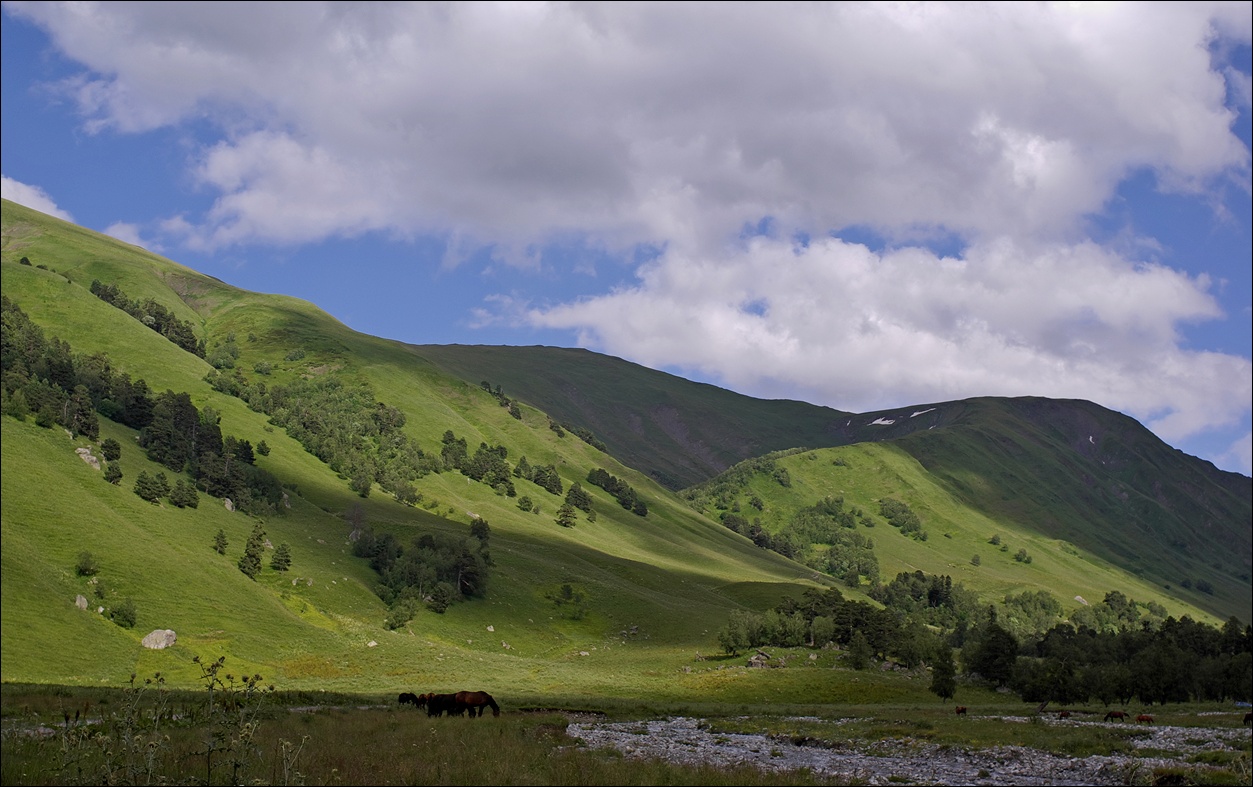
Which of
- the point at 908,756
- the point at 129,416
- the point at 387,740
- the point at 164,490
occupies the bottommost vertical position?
the point at 164,490

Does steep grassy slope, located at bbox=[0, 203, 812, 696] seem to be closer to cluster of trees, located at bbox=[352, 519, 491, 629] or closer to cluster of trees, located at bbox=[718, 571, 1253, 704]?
cluster of trees, located at bbox=[352, 519, 491, 629]

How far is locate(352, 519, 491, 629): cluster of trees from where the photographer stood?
5581 inches

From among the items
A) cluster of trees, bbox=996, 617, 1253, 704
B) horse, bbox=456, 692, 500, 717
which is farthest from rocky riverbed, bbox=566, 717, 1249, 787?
cluster of trees, bbox=996, 617, 1253, 704

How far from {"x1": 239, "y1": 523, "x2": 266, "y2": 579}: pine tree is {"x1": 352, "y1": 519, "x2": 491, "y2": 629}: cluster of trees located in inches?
859

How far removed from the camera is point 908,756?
3972 centimetres

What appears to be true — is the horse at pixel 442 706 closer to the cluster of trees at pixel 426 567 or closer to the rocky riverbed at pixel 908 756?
the rocky riverbed at pixel 908 756

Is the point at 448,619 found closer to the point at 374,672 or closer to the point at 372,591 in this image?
the point at 372,591

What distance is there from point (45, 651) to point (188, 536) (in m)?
47.2

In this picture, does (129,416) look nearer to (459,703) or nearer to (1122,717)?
(459,703)

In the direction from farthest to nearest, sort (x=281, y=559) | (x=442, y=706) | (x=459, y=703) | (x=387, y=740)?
1. (x=281, y=559)
2. (x=442, y=706)
3. (x=459, y=703)
4. (x=387, y=740)

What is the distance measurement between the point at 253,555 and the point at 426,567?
3130 cm

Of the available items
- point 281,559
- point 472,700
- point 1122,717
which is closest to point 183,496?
point 281,559

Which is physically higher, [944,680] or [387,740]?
[387,740]

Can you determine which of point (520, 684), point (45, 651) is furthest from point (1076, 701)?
point (45, 651)
